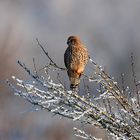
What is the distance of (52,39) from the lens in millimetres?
37906

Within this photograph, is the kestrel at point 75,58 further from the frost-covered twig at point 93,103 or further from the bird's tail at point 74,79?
the frost-covered twig at point 93,103

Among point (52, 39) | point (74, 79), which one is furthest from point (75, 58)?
point (52, 39)

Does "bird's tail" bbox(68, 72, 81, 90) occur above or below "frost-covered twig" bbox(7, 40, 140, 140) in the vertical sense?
above

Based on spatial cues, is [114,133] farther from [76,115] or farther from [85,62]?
[85,62]

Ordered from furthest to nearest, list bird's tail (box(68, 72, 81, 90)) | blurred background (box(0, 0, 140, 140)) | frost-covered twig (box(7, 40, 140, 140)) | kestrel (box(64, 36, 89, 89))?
blurred background (box(0, 0, 140, 140))
kestrel (box(64, 36, 89, 89))
bird's tail (box(68, 72, 81, 90))
frost-covered twig (box(7, 40, 140, 140))

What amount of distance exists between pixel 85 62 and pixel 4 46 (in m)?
17.2

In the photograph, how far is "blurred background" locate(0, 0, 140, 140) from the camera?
17453 millimetres

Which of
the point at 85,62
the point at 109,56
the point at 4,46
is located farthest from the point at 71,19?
the point at 85,62

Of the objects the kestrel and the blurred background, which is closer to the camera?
the kestrel

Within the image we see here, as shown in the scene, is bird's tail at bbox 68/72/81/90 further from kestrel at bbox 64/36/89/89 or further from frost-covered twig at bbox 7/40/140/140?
frost-covered twig at bbox 7/40/140/140

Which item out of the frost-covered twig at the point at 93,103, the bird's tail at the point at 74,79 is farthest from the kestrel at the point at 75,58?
the frost-covered twig at the point at 93,103

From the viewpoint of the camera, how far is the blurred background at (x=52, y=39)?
1745 centimetres

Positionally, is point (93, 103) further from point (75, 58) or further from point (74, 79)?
point (75, 58)

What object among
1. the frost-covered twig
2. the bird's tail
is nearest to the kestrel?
the bird's tail
